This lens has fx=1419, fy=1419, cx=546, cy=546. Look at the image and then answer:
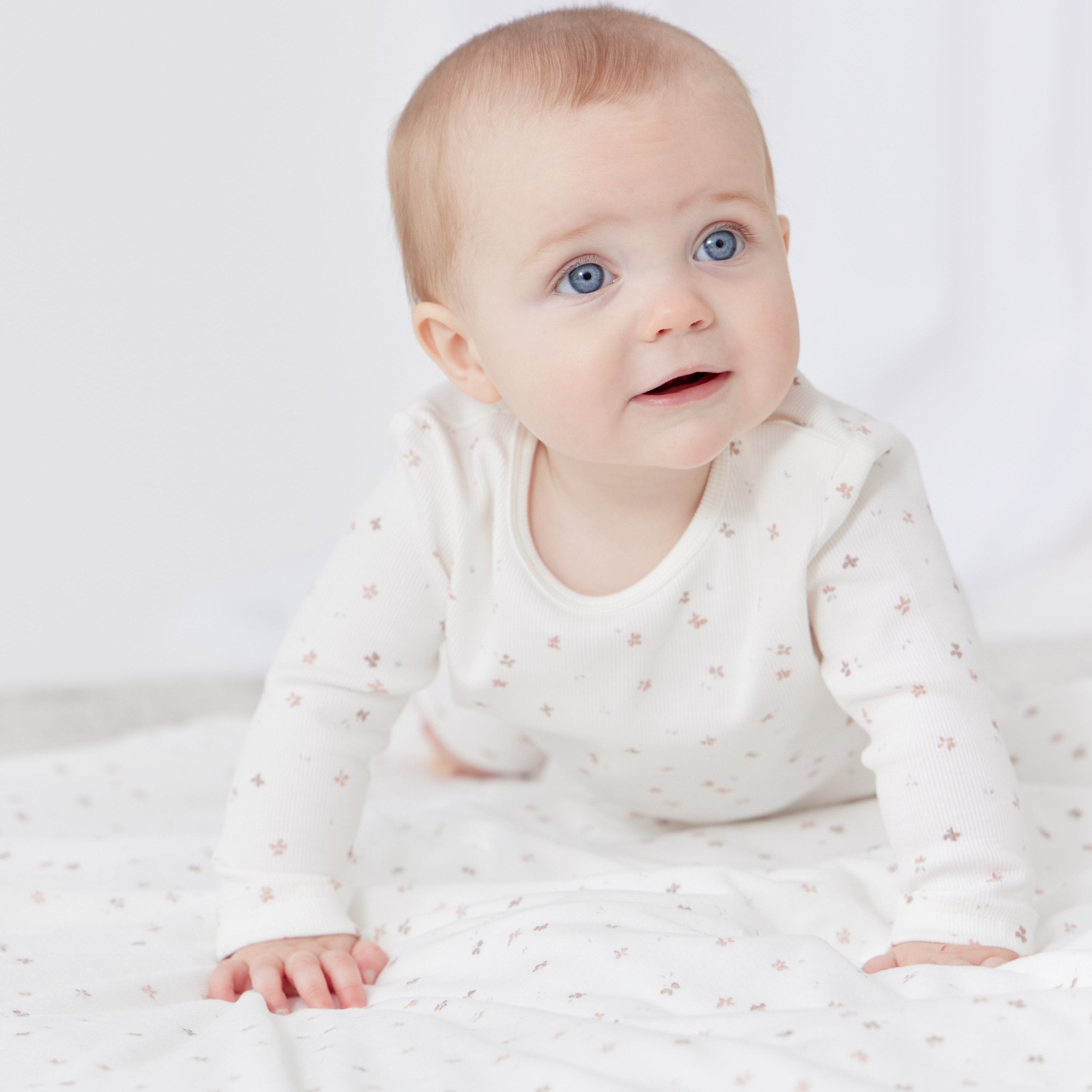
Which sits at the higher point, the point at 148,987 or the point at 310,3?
the point at 310,3

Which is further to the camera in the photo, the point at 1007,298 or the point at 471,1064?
the point at 1007,298

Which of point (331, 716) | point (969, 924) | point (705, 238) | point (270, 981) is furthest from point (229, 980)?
point (705, 238)

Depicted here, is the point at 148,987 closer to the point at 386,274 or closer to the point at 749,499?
the point at 749,499

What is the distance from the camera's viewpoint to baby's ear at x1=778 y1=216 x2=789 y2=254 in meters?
1.06

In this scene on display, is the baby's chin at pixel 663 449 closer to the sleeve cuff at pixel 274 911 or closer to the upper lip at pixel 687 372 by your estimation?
the upper lip at pixel 687 372

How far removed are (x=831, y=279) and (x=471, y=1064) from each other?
1.53 meters

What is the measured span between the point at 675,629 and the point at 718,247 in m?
0.31

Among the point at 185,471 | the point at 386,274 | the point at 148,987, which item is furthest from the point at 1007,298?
the point at 148,987

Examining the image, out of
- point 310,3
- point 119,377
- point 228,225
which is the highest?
point 310,3

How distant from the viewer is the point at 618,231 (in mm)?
962

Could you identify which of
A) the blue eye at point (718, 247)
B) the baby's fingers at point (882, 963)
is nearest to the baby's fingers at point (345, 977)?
the baby's fingers at point (882, 963)

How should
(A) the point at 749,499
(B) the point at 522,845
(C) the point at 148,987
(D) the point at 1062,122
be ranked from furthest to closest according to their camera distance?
1. (D) the point at 1062,122
2. (B) the point at 522,845
3. (A) the point at 749,499
4. (C) the point at 148,987

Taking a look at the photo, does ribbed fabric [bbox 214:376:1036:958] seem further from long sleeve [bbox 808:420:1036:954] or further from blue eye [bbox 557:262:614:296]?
blue eye [bbox 557:262:614:296]

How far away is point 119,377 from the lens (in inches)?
79.9
